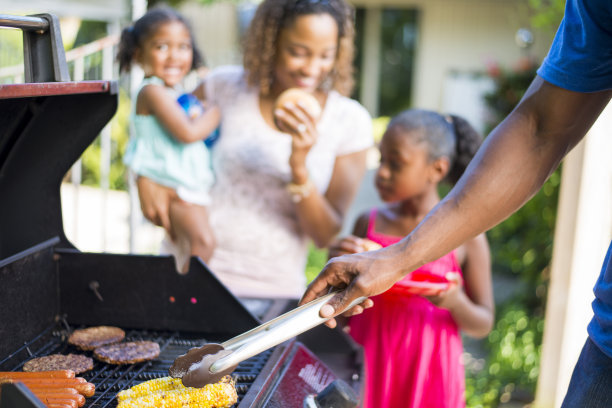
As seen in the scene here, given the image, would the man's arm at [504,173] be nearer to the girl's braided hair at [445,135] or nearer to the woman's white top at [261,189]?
the girl's braided hair at [445,135]

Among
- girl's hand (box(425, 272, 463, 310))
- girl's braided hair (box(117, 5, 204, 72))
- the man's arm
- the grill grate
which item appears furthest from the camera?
girl's braided hair (box(117, 5, 204, 72))

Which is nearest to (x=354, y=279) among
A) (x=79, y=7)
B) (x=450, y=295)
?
(x=450, y=295)

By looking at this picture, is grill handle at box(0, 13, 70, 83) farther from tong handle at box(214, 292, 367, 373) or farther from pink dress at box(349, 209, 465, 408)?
pink dress at box(349, 209, 465, 408)

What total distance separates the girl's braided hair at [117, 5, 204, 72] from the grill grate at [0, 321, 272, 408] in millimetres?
1308

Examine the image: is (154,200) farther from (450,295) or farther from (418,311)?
(450,295)

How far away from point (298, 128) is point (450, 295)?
2.69 ft

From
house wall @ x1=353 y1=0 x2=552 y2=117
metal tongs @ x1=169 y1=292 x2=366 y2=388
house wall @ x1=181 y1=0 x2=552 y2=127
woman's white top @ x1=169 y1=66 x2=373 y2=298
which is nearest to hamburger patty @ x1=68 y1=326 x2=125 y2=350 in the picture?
metal tongs @ x1=169 y1=292 x2=366 y2=388

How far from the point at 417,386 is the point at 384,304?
330 millimetres

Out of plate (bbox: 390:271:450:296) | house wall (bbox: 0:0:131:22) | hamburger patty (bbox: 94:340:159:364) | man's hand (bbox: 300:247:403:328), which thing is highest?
house wall (bbox: 0:0:131:22)

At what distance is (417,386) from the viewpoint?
2420 mm

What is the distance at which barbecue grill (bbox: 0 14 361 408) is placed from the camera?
5.86 ft

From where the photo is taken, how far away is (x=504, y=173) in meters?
1.58

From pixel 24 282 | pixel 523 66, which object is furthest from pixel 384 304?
pixel 523 66

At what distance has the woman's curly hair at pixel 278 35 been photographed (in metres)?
2.59
